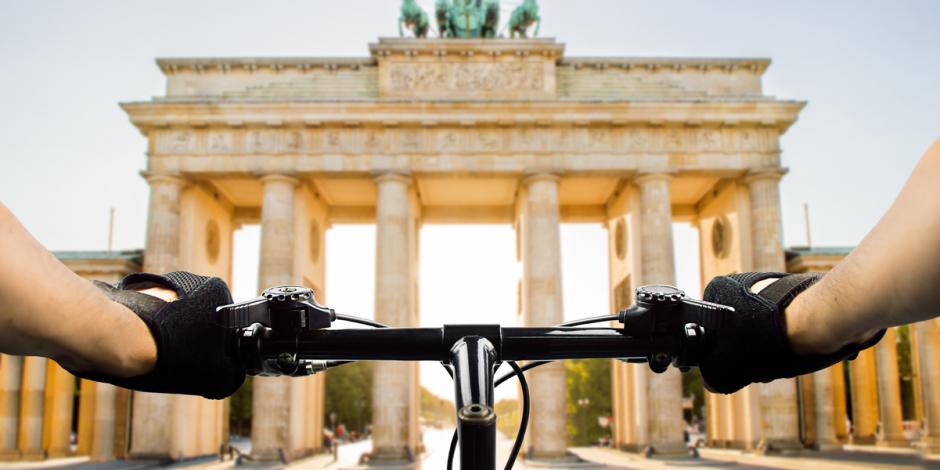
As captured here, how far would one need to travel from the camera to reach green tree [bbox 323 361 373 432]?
3716 inches

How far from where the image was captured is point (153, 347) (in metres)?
1.49

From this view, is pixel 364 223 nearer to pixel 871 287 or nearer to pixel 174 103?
pixel 174 103

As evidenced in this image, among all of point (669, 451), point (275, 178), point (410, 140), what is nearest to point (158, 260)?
point (275, 178)

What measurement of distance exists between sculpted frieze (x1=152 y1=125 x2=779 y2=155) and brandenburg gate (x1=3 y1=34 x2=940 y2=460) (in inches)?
2.4

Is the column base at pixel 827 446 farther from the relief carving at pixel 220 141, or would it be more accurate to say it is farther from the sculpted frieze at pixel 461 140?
the relief carving at pixel 220 141

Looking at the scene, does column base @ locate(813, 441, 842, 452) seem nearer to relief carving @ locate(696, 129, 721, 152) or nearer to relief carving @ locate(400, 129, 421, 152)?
relief carving @ locate(696, 129, 721, 152)

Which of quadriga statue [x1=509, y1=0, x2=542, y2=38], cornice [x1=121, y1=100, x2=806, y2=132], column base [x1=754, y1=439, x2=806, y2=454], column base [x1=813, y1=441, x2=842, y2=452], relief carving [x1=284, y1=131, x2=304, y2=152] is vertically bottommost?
column base [x1=813, y1=441, x2=842, y2=452]

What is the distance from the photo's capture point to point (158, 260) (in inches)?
1544

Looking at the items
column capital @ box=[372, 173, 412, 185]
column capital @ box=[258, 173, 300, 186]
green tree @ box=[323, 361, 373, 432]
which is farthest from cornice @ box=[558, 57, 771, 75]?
green tree @ box=[323, 361, 373, 432]

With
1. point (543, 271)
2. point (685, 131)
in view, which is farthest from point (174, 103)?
point (685, 131)

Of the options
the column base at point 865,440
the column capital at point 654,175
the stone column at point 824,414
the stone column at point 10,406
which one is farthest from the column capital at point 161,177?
the column base at point 865,440

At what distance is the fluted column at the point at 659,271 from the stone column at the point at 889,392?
1288 centimetres

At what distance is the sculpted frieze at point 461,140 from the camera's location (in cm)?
3972

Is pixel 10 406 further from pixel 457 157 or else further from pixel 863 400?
pixel 863 400
